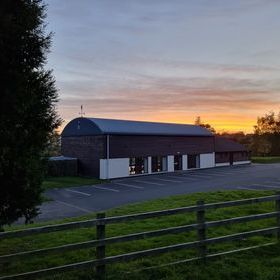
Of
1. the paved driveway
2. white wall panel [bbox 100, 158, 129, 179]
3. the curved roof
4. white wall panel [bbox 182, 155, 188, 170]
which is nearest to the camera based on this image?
the paved driveway

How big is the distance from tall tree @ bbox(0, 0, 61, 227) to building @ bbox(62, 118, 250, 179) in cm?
2863

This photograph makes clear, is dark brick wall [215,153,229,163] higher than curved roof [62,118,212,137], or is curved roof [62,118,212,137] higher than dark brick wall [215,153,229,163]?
curved roof [62,118,212,137]

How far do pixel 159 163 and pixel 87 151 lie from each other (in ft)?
26.5

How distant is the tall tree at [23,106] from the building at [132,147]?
93.9ft

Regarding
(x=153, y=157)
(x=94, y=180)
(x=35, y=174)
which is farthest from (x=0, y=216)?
(x=153, y=157)

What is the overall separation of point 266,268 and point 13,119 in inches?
212

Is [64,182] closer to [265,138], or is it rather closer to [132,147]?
[132,147]

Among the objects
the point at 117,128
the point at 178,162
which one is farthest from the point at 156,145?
the point at 117,128

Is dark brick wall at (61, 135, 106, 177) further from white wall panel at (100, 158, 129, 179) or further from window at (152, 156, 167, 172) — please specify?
window at (152, 156, 167, 172)

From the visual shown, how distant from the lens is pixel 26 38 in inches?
329

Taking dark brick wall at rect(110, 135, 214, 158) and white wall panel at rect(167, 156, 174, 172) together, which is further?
white wall panel at rect(167, 156, 174, 172)

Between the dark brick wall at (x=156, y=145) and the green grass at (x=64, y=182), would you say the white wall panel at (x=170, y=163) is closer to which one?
the dark brick wall at (x=156, y=145)

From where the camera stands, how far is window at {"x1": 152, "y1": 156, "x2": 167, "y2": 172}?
42.5 meters

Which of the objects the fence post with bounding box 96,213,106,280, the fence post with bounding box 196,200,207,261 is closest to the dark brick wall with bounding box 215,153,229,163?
the fence post with bounding box 196,200,207,261
